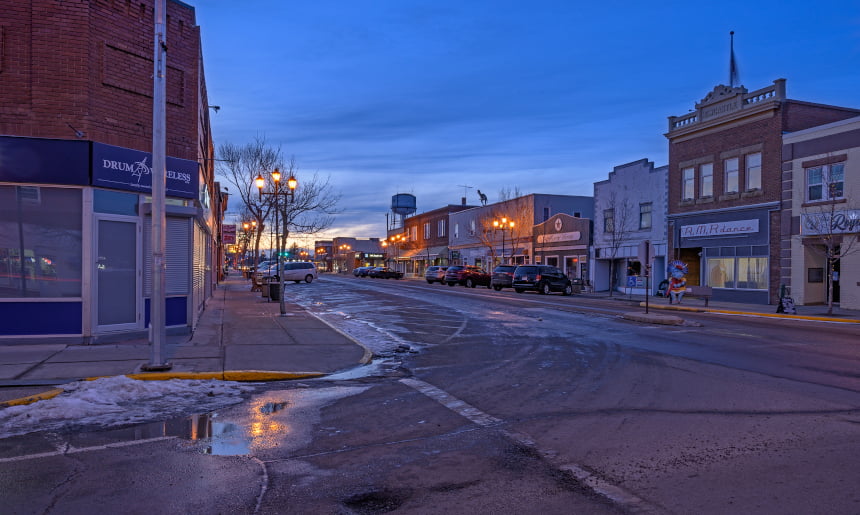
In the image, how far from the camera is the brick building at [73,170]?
1124 centimetres

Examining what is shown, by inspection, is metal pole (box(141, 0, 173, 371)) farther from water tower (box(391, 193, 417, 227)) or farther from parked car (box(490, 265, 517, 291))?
water tower (box(391, 193, 417, 227))

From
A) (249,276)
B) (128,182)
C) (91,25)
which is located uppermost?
(91,25)

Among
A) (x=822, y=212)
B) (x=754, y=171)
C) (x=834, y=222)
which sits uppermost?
(x=754, y=171)

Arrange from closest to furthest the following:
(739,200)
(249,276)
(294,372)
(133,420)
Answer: (133,420) < (294,372) < (739,200) < (249,276)

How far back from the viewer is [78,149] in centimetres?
1141

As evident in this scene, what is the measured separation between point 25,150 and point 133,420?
721 cm

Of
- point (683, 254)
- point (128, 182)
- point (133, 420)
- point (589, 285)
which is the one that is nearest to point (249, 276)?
point (589, 285)

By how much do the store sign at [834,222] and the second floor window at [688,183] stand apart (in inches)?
289

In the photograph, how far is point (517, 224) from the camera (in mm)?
51875

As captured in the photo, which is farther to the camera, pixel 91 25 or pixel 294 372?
pixel 91 25

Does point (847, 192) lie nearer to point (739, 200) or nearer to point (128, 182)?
point (739, 200)

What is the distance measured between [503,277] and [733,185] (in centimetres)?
1474

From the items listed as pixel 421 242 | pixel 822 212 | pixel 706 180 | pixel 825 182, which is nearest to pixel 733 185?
pixel 706 180

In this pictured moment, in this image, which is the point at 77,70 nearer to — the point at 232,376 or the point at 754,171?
the point at 232,376
